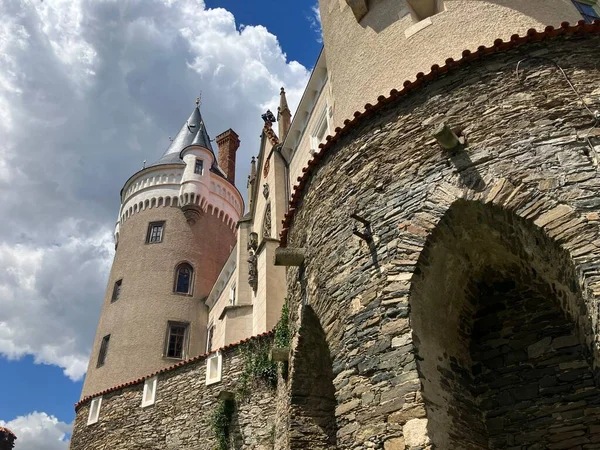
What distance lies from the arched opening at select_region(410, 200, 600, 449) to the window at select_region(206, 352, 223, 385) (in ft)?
24.5

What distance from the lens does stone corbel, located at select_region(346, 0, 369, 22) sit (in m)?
9.70

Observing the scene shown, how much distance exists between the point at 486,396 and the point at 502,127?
302cm

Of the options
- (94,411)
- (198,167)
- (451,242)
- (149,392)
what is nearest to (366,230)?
(451,242)

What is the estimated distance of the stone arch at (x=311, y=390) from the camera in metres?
7.17

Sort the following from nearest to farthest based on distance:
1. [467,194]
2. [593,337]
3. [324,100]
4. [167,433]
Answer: [593,337], [467,194], [167,433], [324,100]

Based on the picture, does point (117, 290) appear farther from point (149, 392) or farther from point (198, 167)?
point (149, 392)

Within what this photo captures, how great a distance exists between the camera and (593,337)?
4.68 meters

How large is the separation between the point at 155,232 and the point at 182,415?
46.1ft

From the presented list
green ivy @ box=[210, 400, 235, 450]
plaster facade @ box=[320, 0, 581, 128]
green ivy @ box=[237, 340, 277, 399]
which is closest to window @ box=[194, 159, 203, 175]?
green ivy @ box=[237, 340, 277, 399]

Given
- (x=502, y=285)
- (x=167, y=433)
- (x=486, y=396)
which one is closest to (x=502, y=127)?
(x=502, y=285)

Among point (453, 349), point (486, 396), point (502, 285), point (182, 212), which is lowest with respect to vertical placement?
point (486, 396)

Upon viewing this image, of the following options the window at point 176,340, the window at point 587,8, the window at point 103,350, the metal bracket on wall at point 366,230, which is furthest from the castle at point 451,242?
the window at point 103,350

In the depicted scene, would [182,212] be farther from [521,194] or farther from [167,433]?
[521,194]

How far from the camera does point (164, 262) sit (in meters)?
23.9
